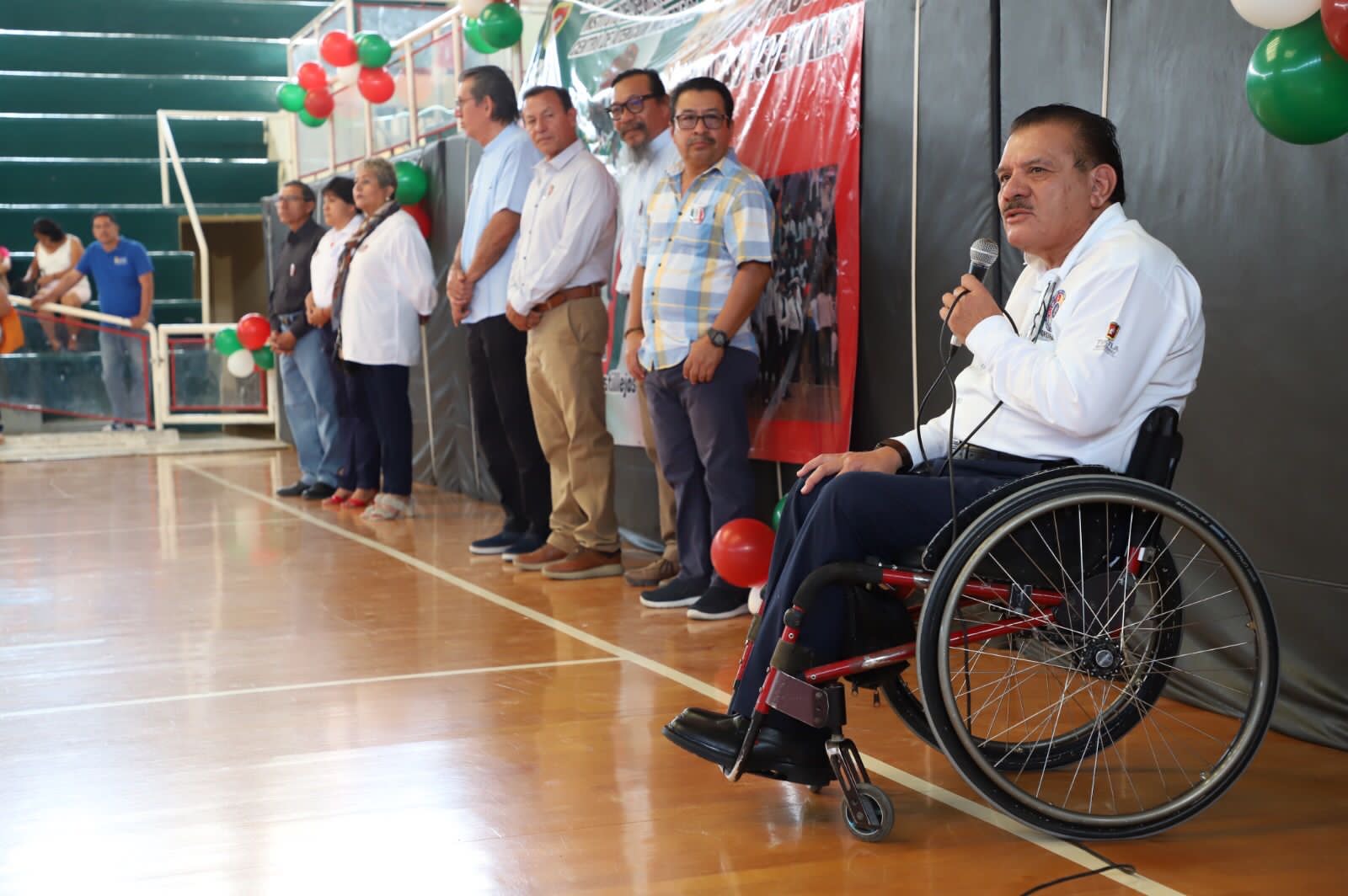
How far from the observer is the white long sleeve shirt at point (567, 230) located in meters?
4.53

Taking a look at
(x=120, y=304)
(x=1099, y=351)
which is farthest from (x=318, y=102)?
(x=1099, y=351)

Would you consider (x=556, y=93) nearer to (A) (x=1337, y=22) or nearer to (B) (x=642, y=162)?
(B) (x=642, y=162)

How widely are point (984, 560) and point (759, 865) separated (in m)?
0.52

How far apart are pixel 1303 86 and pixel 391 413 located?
14.3ft

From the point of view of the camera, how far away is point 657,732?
2777 mm

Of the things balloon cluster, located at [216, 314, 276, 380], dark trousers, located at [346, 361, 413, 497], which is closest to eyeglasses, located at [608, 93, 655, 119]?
dark trousers, located at [346, 361, 413, 497]

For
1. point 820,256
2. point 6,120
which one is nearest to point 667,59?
point 820,256

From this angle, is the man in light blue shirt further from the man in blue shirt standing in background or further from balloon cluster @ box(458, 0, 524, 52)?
the man in blue shirt standing in background

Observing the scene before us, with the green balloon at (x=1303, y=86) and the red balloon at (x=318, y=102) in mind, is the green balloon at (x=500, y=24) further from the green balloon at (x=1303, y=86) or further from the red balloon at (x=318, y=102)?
the green balloon at (x=1303, y=86)

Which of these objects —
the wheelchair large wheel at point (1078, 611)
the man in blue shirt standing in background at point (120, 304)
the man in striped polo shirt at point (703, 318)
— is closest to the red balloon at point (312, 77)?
the man in blue shirt standing in background at point (120, 304)

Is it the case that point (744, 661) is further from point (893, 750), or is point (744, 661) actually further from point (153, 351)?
point (153, 351)

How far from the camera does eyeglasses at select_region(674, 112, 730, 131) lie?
386cm

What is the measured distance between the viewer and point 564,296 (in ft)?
15.2

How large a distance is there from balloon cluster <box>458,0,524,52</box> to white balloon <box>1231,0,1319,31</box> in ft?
13.2
